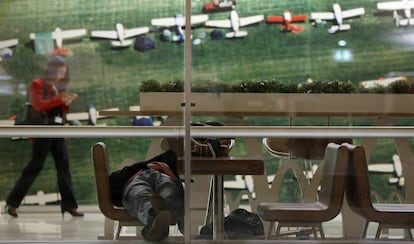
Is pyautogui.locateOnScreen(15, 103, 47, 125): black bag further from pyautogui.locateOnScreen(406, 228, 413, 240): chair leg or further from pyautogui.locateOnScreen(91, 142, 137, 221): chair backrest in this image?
pyautogui.locateOnScreen(406, 228, 413, 240): chair leg

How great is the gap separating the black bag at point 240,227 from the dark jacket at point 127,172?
0.36 metres

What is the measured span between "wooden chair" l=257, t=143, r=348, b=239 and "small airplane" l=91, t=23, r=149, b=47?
1499 millimetres

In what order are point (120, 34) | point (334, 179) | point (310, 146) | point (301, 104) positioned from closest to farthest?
point (334, 179) → point (310, 146) → point (301, 104) → point (120, 34)

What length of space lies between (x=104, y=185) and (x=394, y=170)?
181 cm

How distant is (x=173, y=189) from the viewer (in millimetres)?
3154

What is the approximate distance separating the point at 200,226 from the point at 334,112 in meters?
1.07

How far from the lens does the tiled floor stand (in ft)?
10.5

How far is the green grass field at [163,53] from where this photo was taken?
11.9 feet

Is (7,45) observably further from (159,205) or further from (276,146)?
(276,146)

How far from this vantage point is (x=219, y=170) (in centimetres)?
318

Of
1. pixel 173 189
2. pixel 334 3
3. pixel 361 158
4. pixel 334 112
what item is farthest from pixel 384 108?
pixel 173 189

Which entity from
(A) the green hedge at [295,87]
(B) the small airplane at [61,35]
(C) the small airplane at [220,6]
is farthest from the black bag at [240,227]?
(B) the small airplane at [61,35]

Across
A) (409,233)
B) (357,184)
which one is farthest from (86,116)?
(409,233)

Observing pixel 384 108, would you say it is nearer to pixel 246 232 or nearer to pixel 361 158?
pixel 361 158
